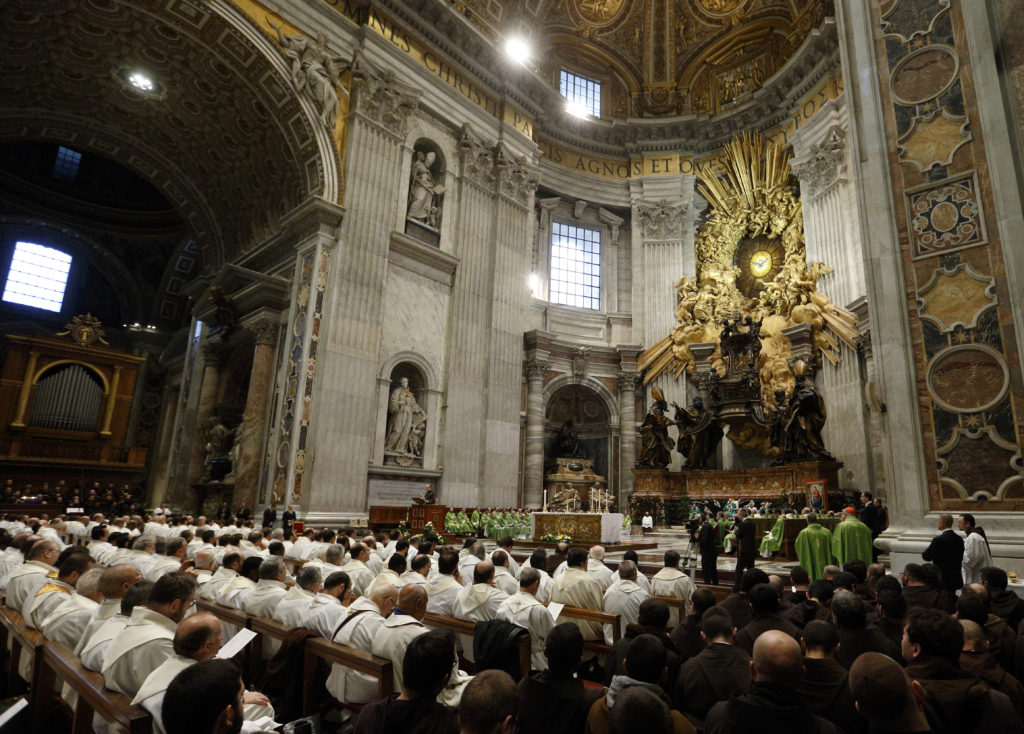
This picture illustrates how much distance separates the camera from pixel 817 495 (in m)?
12.4

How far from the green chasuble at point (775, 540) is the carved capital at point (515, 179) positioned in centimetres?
1143

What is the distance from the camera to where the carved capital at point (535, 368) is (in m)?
18.0

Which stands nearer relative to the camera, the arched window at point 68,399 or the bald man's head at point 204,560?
the bald man's head at point 204,560

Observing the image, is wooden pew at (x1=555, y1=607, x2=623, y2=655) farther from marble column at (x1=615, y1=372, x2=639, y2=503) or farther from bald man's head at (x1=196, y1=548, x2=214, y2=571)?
marble column at (x1=615, y1=372, x2=639, y2=503)

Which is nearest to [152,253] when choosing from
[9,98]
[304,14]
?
[9,98]

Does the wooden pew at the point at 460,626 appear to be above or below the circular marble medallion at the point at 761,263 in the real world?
below

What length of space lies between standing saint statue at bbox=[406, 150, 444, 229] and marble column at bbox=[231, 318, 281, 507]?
4509 mm

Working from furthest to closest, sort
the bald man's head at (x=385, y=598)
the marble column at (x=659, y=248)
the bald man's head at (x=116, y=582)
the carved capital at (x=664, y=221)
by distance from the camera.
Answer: the carved capital at (x=664, y=221)
the marble column at (x=659, y=248)
the bald man's head at (x=385, y=598)
the bald man's head at (x=116, y=582)

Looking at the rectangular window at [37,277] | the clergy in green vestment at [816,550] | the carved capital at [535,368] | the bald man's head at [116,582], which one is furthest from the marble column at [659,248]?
the rectangular window at [37,277]

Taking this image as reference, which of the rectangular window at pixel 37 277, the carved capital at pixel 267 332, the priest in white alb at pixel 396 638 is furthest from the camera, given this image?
the rectangular window at pixel 37 277

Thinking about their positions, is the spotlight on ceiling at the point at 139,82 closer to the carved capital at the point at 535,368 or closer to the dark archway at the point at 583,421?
the carved capital at the point at 535,368

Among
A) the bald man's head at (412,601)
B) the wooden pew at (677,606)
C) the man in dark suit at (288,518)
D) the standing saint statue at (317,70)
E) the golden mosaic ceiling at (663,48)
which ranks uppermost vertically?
the golden mosaic ceiling at (663,48)

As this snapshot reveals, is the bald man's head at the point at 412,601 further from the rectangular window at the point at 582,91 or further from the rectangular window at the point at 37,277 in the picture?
the rectangular window at the point at 37,277

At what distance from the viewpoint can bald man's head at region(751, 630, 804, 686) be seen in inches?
74.0
